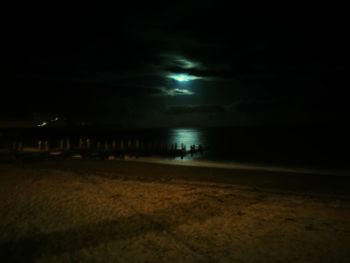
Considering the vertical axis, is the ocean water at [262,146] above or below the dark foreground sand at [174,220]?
above

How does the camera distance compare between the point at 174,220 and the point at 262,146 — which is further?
the point at 262,146

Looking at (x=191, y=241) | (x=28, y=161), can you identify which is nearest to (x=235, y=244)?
(x=191, y=241)

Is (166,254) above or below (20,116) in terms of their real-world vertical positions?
below

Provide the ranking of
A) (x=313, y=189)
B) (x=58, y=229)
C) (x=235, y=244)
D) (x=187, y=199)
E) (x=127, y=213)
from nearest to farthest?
(x=235, y=244), (x=58, y=229), (x=127, y=213), (x=187, y=199), (x=313, y=189)

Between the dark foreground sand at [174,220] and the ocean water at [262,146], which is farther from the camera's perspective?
the ocean water at [262,146]

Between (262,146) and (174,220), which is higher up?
(262,146)

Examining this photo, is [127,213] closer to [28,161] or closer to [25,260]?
[25,260]

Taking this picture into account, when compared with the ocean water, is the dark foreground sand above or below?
below

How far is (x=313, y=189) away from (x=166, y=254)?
6919 millimetres

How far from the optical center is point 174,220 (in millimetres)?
7629

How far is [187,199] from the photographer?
9578mm

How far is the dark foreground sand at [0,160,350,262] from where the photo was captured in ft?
19.0

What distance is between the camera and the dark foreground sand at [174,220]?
19.0ft

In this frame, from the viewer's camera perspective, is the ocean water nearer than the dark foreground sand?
No
